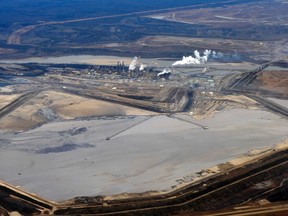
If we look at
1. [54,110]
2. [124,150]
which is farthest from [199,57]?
[124,150]

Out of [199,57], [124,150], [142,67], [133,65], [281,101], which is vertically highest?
[199,57]

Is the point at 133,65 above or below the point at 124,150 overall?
above

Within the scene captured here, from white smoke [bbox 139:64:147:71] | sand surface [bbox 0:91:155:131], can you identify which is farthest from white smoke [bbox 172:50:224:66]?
sand surface [bbox 0:91:155:131]

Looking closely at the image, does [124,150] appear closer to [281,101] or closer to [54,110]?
[54,110]

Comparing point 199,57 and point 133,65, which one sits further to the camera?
point 199,57

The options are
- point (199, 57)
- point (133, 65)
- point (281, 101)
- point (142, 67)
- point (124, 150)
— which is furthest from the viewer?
point (199, 57)

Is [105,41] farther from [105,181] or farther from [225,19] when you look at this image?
[105,181]

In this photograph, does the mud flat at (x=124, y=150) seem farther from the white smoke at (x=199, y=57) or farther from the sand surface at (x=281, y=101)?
the white smoke at (x=199, y=57)
